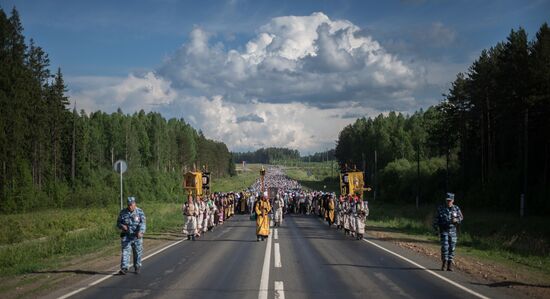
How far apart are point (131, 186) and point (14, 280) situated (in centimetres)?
6517

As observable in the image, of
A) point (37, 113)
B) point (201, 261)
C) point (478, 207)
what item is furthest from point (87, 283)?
point (37, 113)

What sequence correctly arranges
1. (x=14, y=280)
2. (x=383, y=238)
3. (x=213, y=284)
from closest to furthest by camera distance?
(x=213, y=284)
(x=14, y=280)
(x=383, y=238)

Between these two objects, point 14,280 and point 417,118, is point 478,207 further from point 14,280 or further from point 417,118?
point 417,118

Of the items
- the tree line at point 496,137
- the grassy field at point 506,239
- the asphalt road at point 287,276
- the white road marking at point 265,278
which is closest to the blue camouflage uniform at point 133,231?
the asphalt road at point 287,276

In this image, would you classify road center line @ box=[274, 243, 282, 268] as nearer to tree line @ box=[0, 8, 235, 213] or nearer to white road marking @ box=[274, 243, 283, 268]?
white road marking @ box=[274, 243, 283, 268]

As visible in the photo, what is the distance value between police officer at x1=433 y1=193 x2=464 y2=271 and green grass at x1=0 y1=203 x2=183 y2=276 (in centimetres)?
1033

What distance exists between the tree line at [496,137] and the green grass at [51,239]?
28239 millimetres

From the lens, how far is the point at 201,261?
15891 mm

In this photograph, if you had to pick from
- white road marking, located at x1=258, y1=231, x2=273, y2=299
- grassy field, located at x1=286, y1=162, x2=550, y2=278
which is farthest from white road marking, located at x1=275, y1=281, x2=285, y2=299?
grassy field, located at x1=286, y1=162, x2=550, y2=278

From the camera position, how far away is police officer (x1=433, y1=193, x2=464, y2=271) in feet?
47.6

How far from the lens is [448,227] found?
14.6 metres

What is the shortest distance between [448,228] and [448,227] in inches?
1.3

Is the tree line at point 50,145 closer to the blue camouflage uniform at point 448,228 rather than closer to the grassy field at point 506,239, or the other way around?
the grassy field at point 506,239

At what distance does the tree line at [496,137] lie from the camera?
141ft
